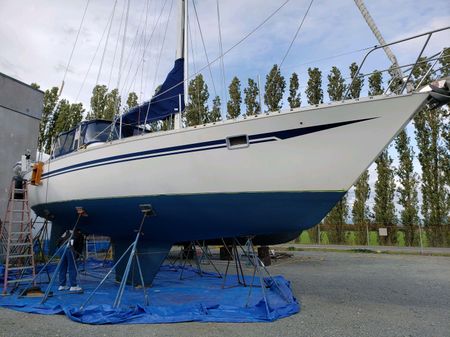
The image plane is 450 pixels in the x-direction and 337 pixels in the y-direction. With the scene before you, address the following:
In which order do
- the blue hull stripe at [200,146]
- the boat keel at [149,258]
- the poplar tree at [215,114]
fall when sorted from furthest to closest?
the poplar tree at [215,114], the boat keel at [149,258], the blue hull stripe at [200,146]

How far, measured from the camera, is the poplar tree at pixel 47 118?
23.1 m

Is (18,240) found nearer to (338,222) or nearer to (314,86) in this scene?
(338,222)

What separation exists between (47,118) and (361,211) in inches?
867

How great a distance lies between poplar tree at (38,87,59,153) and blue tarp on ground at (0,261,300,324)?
1768 centimetres

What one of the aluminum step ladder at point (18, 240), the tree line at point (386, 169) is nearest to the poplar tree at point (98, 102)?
the tree line at point (386, 169)

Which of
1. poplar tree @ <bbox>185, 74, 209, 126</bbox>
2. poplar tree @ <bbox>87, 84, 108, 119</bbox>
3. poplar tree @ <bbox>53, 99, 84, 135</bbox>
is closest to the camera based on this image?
poplar tree @ <bbox>185, 74, 209, 126</bbox>

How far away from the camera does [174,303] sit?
6266 mm

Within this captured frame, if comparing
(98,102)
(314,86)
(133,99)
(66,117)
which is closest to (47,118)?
(66,117)

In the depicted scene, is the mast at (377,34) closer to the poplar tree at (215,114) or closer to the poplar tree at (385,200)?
the poplar tree at (215,114)

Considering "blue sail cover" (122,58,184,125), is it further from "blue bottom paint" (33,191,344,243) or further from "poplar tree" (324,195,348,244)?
"poplar tree" (324,195,348,244)

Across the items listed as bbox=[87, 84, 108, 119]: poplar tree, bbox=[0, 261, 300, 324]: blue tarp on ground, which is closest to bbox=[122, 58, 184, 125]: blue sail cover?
bbox=[0, 261, 300, 324]: blue tarp on ground

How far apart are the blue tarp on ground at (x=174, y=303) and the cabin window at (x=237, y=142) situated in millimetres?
2610

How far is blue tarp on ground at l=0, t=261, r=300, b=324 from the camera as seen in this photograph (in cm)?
523

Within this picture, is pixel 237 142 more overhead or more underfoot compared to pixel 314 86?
more underfoot
